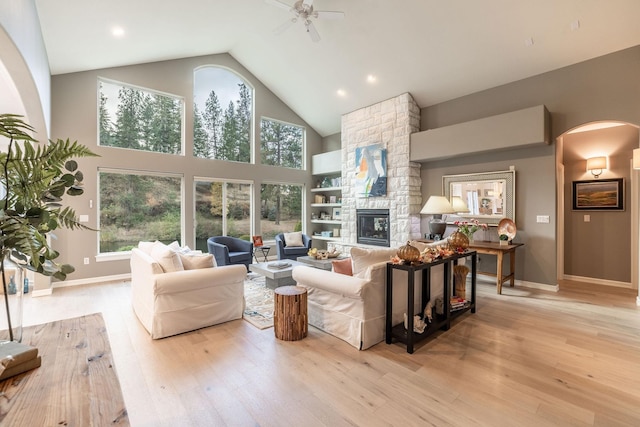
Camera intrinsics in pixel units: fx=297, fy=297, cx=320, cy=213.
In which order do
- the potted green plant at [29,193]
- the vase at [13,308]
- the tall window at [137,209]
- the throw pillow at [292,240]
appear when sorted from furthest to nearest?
1. the throw pillow at [292,240]
2. the tall window at [137,209]
3. the vase at [13,308]
4. the potted green plant at [29,193]

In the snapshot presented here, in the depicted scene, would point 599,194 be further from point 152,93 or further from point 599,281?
point 152,93

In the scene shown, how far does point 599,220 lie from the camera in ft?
16.8

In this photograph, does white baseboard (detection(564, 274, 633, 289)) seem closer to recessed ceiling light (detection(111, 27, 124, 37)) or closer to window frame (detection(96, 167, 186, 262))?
window frame (detection(96, 167, 186, 262))

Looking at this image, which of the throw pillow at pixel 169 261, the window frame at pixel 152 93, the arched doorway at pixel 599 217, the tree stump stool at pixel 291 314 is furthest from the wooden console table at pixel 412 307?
the window frame at pixel 152 93

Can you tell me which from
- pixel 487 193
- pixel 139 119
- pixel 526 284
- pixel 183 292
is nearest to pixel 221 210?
pixel 139 119

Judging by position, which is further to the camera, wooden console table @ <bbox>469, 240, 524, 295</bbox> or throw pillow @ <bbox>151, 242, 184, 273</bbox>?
wooden console table @ <bbox>469, 240, 524, 295</bbox>

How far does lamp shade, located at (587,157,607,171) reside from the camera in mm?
5023

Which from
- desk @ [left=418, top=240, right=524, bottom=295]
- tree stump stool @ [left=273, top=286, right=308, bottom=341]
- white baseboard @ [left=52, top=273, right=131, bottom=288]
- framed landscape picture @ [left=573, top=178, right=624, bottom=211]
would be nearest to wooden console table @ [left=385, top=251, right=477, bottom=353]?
tree stump stool @ [left=273, top=286, right=308, bottom=341]

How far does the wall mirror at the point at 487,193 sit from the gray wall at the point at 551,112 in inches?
4.7

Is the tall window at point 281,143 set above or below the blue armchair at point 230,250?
above

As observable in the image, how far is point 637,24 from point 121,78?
782 cm

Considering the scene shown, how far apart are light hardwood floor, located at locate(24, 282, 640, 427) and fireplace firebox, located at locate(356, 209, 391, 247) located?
10.1 ft

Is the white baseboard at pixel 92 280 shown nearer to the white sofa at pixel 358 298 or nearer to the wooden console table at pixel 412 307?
the white sofa at pixel 358 298

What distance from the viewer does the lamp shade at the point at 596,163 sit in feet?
16.5
